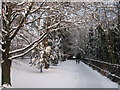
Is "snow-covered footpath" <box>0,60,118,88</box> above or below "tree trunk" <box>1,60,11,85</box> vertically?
below

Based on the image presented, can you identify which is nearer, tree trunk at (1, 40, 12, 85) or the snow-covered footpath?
tree trunk at (1, 40, 12, 85)

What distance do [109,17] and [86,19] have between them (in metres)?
4.44

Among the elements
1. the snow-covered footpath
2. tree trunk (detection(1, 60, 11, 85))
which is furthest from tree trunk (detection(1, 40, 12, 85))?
the snow-covered footpath

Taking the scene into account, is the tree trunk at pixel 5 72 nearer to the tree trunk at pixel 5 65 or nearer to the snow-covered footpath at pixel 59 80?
the tree trunk at pixel 5 65

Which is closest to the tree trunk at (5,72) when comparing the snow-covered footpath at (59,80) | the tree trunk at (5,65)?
the tree trunk at (5,65)

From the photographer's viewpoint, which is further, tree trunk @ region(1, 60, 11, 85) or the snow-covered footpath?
the snow-covered footpath

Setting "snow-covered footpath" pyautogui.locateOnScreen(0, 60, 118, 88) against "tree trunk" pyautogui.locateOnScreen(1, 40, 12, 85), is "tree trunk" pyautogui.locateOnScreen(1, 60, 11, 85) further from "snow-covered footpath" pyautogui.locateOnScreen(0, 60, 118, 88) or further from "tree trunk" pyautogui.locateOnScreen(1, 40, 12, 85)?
"snow-covered footpath" pyautogui.locateOnScreen(0, 60, 118, 88)

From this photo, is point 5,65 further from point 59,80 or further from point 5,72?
point 59,80

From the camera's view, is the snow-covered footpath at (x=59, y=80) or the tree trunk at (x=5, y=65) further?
the snow-covered footpath at (x=59, y=80)

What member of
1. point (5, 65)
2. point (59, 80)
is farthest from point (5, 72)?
point (59, 80)

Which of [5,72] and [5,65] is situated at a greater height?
[5,65]

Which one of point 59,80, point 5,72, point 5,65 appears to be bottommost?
point 59,80

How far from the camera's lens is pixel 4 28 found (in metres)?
11.2

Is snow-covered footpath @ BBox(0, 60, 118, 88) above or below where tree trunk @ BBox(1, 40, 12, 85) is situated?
below
